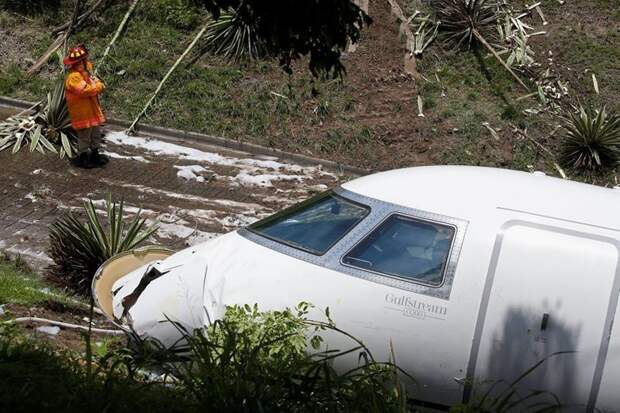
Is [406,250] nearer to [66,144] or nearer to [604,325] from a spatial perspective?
[604,325]

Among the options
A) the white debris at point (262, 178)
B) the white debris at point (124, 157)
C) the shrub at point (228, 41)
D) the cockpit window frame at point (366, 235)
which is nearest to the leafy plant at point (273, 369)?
the cockpit window frame at point (366, 235)

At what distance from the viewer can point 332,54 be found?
689 cm

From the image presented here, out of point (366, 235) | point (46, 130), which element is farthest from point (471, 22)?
point (366, 235)

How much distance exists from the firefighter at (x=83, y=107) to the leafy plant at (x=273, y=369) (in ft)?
24.7

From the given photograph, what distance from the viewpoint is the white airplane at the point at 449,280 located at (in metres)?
6.36

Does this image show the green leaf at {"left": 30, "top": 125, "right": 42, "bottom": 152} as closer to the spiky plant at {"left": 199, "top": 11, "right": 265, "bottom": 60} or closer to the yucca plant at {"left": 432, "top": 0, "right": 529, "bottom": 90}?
the spiky plant at {"left": 199, "top": 11, "right": 265, "bottom": 60}

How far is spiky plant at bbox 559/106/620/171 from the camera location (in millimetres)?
14320

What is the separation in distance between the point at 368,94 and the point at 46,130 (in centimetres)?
496

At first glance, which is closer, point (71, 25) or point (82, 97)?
point (82, 97)

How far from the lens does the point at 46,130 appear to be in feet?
47.8

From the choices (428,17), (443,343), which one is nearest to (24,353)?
(443,343)

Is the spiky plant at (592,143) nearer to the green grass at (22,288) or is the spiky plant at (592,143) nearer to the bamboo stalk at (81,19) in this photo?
the green grass at (22,288)

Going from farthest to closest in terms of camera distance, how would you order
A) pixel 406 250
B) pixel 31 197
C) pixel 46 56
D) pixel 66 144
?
pixel 46 56, pixel 66 144, pixel 31 197, pixel 406 250

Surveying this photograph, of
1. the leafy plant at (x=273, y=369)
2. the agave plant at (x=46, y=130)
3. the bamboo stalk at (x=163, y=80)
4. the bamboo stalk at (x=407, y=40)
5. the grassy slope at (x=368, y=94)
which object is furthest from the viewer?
the bamboo stalk at (x=407, y=40)
